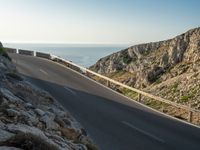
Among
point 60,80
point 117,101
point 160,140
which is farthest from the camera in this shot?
point 60,80

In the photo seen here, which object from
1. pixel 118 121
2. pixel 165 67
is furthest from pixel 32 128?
pixel 165 67

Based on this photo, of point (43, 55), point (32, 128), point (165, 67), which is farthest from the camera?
point (43, 55)

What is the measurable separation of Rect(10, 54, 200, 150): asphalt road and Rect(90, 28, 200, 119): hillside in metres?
7.74

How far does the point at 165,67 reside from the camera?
43.9 m

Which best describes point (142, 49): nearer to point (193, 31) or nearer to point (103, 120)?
point (193, 31)

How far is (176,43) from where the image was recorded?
46.3 m

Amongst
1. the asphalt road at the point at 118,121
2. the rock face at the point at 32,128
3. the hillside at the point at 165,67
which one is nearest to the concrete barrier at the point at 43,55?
the hillside at the point at 165,67

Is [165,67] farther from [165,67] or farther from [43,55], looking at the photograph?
[43,55]

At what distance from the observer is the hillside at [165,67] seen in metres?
32.5

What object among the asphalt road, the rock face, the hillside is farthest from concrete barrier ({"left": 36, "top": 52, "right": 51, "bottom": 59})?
the rock face

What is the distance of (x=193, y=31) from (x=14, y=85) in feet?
120

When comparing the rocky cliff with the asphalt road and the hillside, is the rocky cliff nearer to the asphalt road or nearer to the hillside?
the hillside

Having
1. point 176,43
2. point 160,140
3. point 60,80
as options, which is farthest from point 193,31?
point 160,140

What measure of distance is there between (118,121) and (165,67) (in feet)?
88.3
